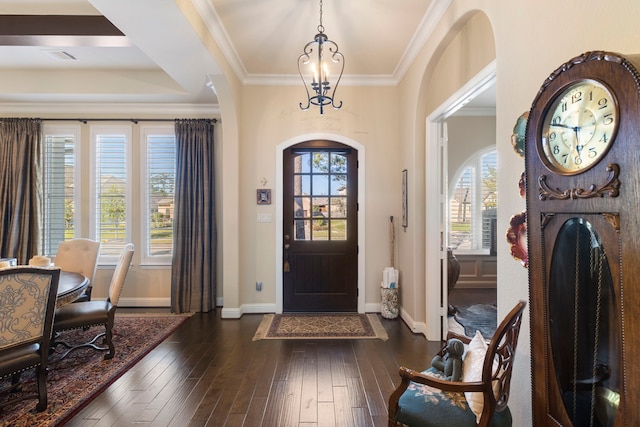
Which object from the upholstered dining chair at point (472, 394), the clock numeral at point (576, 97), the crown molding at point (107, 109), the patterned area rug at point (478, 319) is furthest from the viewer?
the crown molding at point (107, 109)

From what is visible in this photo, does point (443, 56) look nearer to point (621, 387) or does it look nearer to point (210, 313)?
point (621, 387)

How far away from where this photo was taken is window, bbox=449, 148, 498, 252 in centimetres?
557

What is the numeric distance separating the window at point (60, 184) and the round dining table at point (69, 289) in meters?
2.12

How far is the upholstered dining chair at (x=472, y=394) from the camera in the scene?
136 cm

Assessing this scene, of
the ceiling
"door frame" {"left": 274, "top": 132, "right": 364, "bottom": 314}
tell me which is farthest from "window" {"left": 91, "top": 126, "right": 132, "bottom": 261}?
"door frame" {"left": 274, "top": 132, "right": 364, "bottom": 314}

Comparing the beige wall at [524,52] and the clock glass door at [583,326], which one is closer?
the clock glass door at [583,326]

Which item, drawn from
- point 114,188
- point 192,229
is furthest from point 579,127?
point 114,188

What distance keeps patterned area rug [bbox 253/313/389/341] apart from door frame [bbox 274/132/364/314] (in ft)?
0.85

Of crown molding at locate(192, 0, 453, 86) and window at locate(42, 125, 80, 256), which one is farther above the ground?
crown molding at locate(192, 0, 453, 86)

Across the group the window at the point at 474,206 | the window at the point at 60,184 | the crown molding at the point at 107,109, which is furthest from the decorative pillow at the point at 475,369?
the window at the point at 60,184

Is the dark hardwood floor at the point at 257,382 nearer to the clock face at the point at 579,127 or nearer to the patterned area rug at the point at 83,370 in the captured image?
the patterned area rug at the point at 83,370

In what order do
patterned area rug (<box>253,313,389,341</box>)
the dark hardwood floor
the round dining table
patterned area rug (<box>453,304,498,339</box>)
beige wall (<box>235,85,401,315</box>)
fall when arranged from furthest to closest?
beige wall (<box>235,85,401,315</box>) < patterned area rug (<box>453,304,498,339</box>) < patterned area rug (<box>253,313,389,341</box>) < the round dining table < the dark hardwood floor

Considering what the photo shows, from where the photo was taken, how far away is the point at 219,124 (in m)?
4.66

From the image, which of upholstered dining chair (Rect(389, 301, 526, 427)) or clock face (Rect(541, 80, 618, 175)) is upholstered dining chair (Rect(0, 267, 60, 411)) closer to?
upholstered dining chair (Rect(389, 301, 526, 427))
